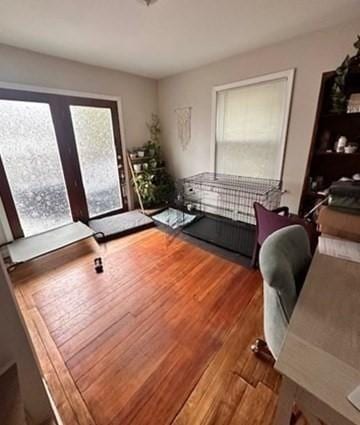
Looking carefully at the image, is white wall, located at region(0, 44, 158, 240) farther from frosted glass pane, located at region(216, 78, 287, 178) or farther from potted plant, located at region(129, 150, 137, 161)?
frosted glass pane, located at region(216, 78, 287, 178)

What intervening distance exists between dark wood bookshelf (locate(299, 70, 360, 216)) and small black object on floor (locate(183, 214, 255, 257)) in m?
0.76

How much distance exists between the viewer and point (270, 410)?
109 cm

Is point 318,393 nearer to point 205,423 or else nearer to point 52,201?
point 205,423

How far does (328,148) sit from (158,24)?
7.00 ft

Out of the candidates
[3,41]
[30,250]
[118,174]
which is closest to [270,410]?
[30,250]

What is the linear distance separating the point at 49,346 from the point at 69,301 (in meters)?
0.44

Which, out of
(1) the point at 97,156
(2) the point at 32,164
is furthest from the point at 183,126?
(2) the point at 32,164

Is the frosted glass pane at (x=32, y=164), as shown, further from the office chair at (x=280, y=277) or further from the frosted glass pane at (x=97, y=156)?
the office chair at (x=280, y=277)

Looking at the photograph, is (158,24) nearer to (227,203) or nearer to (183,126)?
(183,126)

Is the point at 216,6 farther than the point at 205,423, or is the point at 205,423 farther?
the point at 216,6

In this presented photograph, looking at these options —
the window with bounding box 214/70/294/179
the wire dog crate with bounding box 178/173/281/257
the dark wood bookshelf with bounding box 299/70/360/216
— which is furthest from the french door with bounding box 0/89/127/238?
the dark wood bookshelf with bounding box 299/70/360/216

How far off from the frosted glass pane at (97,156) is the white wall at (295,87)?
1.18 m

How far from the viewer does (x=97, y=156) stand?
3.34 m

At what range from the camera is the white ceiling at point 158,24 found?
168 centimetres
